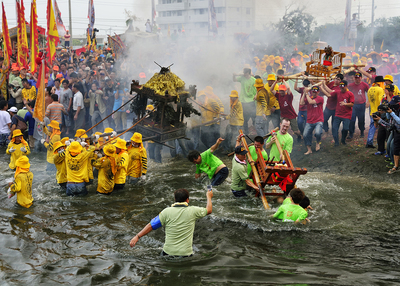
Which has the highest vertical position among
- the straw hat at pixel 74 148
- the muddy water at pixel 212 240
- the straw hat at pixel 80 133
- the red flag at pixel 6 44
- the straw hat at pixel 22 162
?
the red flag at pixel 6 44

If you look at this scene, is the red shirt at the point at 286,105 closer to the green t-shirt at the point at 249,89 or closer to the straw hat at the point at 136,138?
the green t-shirt at the point at 249,89

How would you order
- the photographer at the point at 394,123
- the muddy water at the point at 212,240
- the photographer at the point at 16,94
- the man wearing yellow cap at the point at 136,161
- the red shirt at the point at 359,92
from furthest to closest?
the photographer at the point at 16,94
the red shirt at the point at 359,92
the man wearing yellow cap at the point at 136,161
the photographer at the point at 394,123
the muddy water at the point at 212,240

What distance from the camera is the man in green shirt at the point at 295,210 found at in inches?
229

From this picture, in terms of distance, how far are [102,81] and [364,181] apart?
29.4 ft

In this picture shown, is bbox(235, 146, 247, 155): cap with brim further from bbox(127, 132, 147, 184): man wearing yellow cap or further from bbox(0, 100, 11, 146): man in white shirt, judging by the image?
bbox(0, 100, 11, 146): man in white shirt

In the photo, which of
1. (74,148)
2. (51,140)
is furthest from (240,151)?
(51,140)

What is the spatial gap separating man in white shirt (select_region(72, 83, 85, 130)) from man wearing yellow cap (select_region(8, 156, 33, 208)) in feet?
18.6

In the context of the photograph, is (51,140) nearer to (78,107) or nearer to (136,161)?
(136,161)

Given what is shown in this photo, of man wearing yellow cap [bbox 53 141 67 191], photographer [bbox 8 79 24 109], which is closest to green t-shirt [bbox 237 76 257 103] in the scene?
man wearing yellow cap [bbox 53 141 67 191]

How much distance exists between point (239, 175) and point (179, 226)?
253 centimetres

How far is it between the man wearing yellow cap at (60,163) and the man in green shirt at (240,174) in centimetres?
358

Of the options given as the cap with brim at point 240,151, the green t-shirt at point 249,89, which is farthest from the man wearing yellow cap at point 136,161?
the green t-shirt at point 249,89

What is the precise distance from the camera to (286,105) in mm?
10805

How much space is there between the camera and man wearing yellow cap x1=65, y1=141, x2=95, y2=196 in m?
7.46
